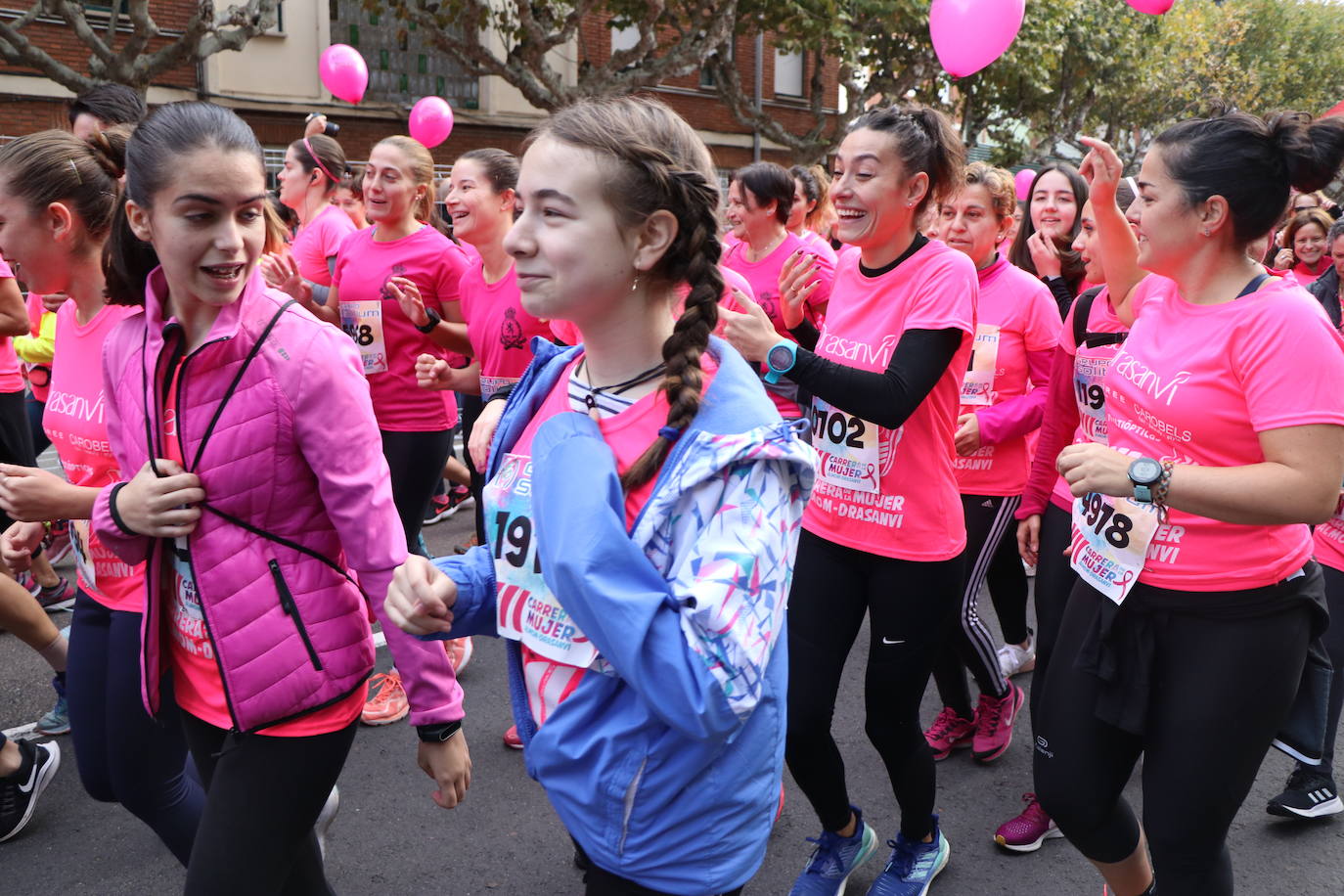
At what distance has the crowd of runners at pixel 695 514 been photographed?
1.59 meters

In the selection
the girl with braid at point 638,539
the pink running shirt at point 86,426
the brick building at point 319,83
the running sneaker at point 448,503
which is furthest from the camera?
the brick building at point 319,83

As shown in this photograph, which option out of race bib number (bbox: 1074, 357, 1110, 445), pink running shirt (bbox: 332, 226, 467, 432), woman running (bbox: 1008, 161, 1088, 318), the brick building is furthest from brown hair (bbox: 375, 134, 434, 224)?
the brick building

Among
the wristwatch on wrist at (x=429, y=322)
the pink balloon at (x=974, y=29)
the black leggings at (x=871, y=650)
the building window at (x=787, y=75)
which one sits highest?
the building window at (x=787, y=75)

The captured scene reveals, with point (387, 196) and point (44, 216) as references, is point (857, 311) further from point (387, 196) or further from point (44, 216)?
point (387, 196)

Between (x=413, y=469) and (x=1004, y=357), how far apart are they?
2.46 metres

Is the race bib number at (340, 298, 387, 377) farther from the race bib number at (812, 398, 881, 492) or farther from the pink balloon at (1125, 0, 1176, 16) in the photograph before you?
the pink balloon at (1125, 0, 1176, 16)

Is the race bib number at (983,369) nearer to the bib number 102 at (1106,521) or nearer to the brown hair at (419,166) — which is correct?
the bib number 102 at (1106,521)

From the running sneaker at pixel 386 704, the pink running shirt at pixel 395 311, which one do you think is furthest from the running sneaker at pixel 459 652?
the pink running shirt at pixel 395 311

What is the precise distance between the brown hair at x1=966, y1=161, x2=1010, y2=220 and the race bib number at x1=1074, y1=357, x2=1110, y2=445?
97 cm

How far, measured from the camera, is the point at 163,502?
6.46ft

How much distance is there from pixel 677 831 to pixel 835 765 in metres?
1.47

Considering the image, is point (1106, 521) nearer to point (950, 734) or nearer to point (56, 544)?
point (950, 734)

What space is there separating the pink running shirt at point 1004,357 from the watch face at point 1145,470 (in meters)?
1.69

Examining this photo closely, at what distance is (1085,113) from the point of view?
24.1 meters
